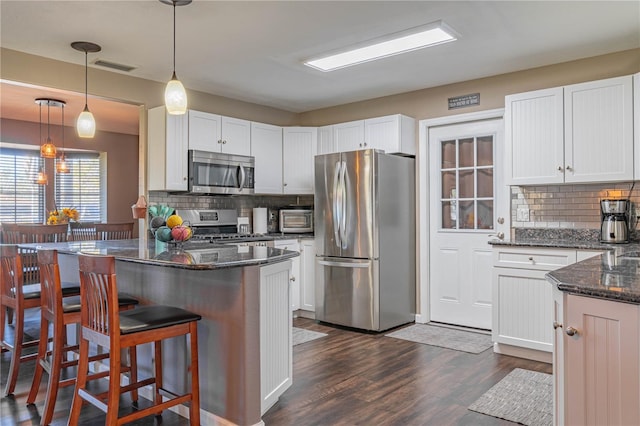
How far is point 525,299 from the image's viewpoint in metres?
3.68

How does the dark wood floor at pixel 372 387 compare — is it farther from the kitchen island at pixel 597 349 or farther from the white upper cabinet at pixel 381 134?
the white upper cabinet at pixel 381 134

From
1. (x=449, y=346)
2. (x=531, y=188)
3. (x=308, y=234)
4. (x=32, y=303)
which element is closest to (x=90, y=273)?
(x=32, y=303)

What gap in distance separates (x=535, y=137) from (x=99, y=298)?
3.45 m

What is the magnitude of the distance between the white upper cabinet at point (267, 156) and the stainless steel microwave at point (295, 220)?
0.33 metres

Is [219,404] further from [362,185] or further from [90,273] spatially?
[362,185]

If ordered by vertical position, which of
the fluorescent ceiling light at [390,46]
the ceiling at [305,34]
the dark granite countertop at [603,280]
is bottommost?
the dark granite countertop at [603,280]

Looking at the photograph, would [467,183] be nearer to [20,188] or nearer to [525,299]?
[525,299]

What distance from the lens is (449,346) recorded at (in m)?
4.04

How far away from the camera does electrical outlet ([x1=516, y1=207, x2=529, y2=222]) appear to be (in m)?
4.27

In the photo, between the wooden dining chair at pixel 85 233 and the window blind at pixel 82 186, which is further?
the window blind at pixel 82 186

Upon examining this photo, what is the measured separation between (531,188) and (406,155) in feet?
4.24

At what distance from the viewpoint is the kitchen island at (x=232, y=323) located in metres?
2.37

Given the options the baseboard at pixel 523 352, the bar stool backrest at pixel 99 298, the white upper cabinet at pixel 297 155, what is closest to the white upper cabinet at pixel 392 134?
the white upper cabinet at pixel 297 155

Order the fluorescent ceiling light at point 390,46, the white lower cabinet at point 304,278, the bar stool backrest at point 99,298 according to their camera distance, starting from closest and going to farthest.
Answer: the bar stool backrest at point 99,298, the fluorescent ceiling light at point 390,46, the white lower cabinet at point 304,278
